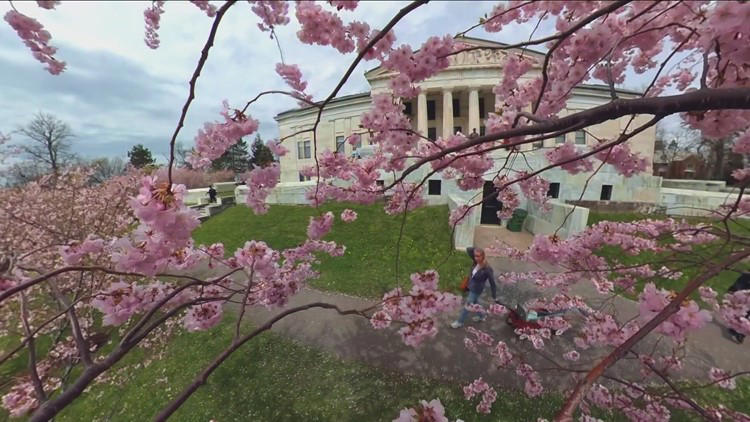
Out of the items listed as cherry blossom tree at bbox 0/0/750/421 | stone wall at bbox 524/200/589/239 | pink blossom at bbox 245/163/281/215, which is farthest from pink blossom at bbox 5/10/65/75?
stone wall at bbox 524/200/589/239

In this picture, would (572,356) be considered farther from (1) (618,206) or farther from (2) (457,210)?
(1) (618,206)

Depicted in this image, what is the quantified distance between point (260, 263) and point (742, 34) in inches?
144

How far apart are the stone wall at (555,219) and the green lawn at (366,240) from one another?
11.5 feet

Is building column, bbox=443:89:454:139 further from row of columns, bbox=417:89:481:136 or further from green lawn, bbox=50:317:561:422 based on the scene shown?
green lawn, bbox=50:317:561:422

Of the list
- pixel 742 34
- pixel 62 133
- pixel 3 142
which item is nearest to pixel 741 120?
pixel 742 34

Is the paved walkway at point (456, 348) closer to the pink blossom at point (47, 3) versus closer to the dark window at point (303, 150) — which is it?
the pink blossom at point (47, 3)

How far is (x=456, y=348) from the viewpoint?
4789 mm

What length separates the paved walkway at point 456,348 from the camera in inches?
167

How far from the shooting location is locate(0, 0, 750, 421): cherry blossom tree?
1.24 m

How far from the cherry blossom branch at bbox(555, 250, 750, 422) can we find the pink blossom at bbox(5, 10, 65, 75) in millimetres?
4361

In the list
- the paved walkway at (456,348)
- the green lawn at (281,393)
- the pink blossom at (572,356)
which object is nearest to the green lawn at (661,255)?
the paved walkway at (456,348)

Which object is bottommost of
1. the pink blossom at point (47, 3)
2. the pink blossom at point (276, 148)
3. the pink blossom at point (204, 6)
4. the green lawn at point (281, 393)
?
the green lawn at point (281, 393)

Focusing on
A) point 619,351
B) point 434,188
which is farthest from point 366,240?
point 619,351

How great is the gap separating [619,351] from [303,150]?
32.3 meters
